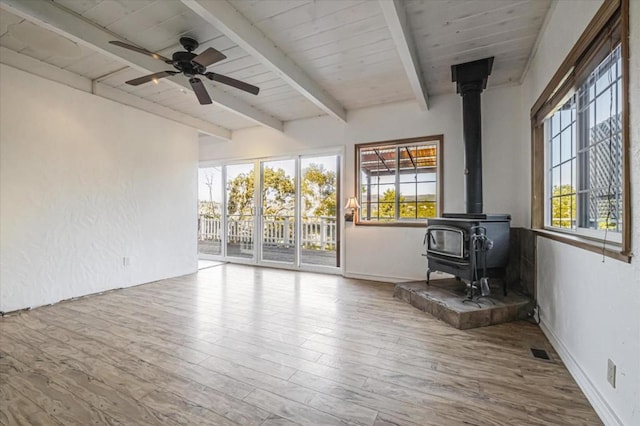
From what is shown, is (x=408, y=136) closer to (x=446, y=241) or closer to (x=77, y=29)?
(x=446, y=241)

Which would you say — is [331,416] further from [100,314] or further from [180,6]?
[180,6]

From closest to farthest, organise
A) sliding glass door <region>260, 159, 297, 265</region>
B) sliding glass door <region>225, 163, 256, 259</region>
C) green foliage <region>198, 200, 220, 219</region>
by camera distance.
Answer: sliding glass door <region>260, 159, 297, 265</region>
sliding glass door <region>225, 163, 256, 259</region>
green foliage <region>198, 200, 220, 219</region>

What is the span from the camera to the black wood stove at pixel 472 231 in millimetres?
2902

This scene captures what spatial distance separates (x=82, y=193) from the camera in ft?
12.1

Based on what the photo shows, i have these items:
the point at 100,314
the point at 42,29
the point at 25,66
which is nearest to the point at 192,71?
the point at 42,29

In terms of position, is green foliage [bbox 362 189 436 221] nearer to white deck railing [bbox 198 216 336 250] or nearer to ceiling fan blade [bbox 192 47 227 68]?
A: white deck railing [bbox 198 216 336 250]

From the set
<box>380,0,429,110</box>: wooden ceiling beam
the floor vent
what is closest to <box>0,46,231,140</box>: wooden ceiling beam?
<box>380,0,429,110</box>: wooden ceiling beam

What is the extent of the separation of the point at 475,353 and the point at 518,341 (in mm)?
509

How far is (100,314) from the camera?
119 inches

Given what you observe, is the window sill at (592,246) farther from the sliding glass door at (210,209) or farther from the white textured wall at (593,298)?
the sliding glass door at (210,209)

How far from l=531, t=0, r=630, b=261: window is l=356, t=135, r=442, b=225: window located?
147 centimetres

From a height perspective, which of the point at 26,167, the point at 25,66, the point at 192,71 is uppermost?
the point at 25,66

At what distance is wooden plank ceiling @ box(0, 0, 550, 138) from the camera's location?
7.70ft

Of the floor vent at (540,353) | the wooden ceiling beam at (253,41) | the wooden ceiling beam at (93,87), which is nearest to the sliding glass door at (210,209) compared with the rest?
the wooden ceiling beam at (93,87)
